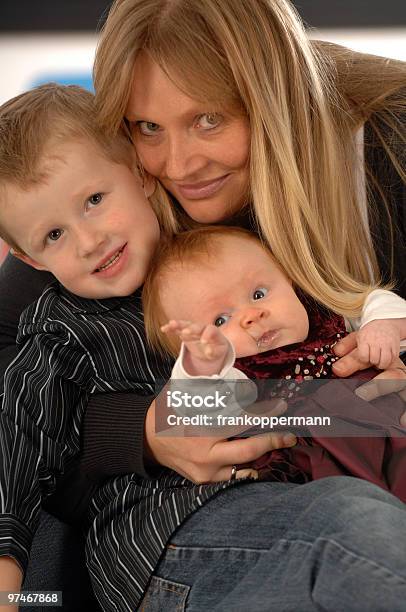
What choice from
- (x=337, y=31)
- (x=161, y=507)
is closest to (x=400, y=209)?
(x=161, y=507)

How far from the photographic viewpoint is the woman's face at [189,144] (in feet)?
4.79

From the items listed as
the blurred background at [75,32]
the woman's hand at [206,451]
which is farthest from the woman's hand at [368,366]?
the blurred background at [75,32]

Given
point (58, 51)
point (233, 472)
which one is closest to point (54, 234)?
point (233, 472)

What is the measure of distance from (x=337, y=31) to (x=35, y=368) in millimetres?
2516

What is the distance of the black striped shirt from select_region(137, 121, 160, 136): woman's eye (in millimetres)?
264

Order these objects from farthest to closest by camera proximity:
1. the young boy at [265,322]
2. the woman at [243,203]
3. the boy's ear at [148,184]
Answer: the boy's ear at [148,184]
the young boy at [265,322]
the woman at [243,203]

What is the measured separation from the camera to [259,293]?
1.41 meters

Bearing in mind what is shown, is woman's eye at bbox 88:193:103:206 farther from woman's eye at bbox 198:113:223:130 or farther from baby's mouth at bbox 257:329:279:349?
baby's mouth at bbox 257:329:279:349

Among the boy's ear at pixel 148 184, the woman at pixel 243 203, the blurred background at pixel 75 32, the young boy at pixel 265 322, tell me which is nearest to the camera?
the woman at pixel 243 203

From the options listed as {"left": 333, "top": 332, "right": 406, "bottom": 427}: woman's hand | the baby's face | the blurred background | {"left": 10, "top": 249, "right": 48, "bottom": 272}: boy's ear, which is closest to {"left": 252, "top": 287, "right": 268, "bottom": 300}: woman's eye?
the baby's face

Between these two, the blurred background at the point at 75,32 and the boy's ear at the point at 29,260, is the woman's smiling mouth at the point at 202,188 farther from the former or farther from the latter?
the blurred background at the point at 75,32

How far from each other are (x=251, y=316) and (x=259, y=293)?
0.06 m

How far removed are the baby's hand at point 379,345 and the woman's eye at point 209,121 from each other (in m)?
0.41

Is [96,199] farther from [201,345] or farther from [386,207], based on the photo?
[386,207]
